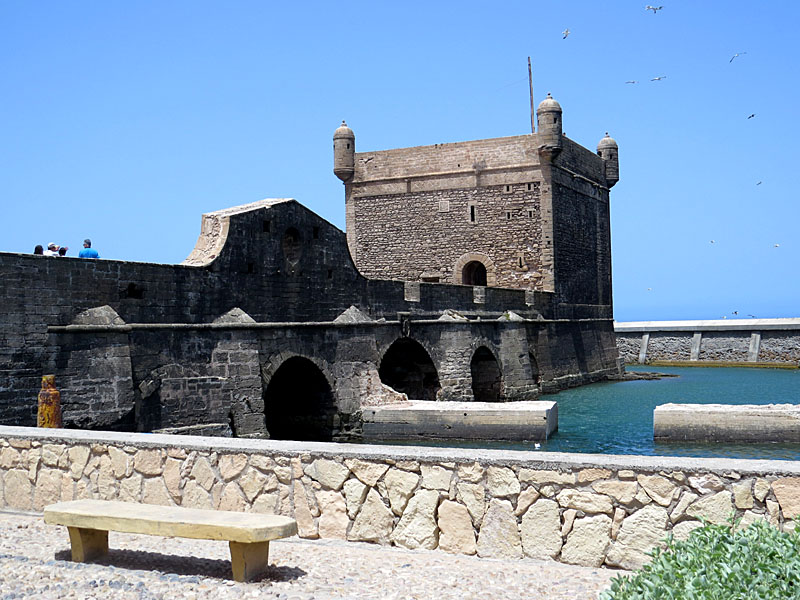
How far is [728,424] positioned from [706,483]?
12.5 metres

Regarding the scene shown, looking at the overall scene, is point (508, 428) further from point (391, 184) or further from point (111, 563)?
point (391, 184)

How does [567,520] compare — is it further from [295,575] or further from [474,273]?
[474,273]

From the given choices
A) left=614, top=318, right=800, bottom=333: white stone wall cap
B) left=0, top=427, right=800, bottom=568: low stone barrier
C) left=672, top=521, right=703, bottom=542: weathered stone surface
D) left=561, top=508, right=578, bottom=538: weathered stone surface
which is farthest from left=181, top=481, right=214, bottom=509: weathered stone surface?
left=614, top=318, right=800, bottom=333: white stone wall cap

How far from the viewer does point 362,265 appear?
30.6 metres

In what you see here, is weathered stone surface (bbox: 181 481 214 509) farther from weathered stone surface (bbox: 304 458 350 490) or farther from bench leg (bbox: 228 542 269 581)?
bench leg (bbox: 228 542 269 581)

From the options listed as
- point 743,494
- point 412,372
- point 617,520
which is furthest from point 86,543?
point 412,372

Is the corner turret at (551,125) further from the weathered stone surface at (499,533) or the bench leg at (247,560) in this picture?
the bench leg at (247,560)

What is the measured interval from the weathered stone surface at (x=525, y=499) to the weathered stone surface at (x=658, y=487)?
1.89 ft

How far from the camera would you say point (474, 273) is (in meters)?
30.2

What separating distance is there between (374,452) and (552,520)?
3.66 ft

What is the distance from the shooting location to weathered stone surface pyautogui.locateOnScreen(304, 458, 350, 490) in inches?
200

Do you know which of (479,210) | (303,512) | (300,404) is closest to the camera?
(303,512)

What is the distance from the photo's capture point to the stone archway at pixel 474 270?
28953 millimetres

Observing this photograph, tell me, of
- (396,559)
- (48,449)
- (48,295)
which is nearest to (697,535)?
(396,559)
